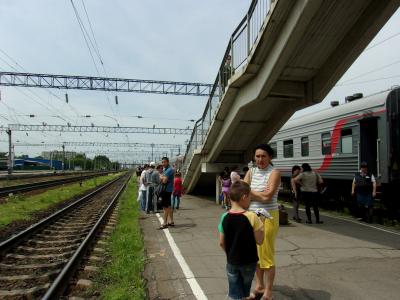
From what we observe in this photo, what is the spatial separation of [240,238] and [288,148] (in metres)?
15.6

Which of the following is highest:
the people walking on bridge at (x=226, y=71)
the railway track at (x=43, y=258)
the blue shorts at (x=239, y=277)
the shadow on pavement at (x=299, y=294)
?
the people walking on bridge at (x=226, y=71)

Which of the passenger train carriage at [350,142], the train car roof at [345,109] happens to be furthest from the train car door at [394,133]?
the train car roof at [345,109]

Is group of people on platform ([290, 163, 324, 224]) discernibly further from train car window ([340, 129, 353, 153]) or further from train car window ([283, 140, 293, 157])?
train car window ([283, 140, 293, 157])

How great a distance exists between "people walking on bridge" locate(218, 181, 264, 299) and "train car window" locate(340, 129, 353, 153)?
1069cm

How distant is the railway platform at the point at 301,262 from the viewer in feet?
19.1

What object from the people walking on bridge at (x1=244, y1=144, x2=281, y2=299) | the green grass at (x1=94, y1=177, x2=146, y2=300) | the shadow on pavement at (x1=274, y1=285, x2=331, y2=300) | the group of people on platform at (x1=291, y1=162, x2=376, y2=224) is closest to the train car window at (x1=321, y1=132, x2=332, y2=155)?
the group of people on platform at (x1=291, y1=162, x2=376, y2=224)

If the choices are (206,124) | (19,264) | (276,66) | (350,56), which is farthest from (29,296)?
(206,124)

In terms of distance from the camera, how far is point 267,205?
17.1ft

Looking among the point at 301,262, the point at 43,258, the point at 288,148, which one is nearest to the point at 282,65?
the point at 301,262

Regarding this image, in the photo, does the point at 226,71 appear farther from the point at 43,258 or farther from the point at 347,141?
the point at 43,258

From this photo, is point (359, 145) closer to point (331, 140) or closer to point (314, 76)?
point (331, 140)

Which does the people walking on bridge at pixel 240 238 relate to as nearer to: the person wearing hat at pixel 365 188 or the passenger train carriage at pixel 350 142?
the person wearing hat at pixel 365 188

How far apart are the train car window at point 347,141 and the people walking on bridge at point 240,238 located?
10693 millimetres

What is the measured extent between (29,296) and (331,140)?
39.2 feet
